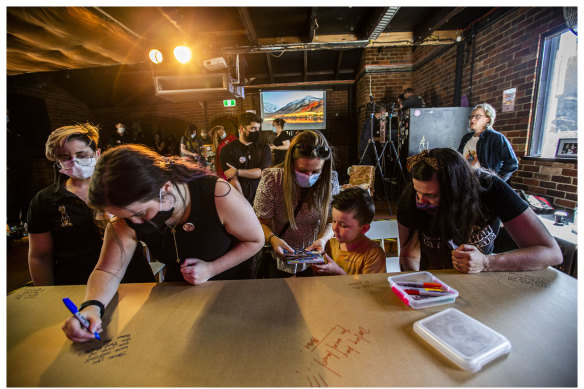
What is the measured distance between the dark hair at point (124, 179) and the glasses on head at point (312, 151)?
82 centimetres

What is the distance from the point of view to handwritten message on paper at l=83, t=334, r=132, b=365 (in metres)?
0.78

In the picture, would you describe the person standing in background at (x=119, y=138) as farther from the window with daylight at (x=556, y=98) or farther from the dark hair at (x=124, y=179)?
the window with daylight at (x=556, y=98)

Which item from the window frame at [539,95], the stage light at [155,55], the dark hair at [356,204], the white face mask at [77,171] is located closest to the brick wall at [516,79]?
the window frame at [539,95]

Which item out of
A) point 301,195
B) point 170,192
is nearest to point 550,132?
point 301,195

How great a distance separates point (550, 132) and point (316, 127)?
5.67 metres

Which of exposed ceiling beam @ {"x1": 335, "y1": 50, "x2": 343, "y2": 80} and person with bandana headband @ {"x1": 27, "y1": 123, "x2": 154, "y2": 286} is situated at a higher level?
exposed ceiling beam @ {"x1": 335, "y1": 50, "x2": 343, "y2": 80}

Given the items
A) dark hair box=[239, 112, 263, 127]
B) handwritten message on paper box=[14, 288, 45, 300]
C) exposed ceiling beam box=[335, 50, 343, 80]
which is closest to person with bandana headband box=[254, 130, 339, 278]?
handwritten message on paper box=[14, 288, 45, 300]

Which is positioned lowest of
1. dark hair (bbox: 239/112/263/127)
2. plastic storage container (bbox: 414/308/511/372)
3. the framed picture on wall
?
plastic storage container (bbox: 414/308/511/372)

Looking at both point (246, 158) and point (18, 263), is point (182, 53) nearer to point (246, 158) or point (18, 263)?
point (246, 158)

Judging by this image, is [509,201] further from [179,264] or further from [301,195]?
[179,264]

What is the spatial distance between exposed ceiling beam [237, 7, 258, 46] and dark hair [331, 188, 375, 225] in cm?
352

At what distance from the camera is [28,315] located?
101 cm

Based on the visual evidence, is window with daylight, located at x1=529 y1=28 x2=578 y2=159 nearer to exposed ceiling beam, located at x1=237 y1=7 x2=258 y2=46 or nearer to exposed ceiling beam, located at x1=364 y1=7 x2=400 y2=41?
exposed ceiling beam, located at x1=364 y1=7 x2=400 y2=41

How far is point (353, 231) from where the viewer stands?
1.60 m
